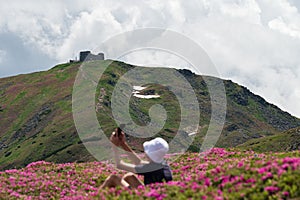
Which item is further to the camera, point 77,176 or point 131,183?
point 77,176

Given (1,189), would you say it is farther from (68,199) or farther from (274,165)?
(274,165)

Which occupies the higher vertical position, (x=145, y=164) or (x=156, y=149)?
(x=156, y=149)

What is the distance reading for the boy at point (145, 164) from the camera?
15.9 metres

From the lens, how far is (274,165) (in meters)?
15.4

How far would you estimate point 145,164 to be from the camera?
1614 cm

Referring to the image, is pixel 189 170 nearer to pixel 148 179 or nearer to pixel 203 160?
pixel 203 160

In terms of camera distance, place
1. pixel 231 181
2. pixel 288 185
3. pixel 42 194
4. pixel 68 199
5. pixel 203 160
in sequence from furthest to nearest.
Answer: pixel 203 160 < pixel 42 194 < pixel 68 199 < pixel 231 181 < pixel 288 185

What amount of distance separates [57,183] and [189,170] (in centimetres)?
685

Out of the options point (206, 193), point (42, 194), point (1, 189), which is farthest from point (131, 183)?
point (1, 189)

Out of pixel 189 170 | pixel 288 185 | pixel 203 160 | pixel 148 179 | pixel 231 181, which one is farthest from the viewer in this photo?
pixel 203 160

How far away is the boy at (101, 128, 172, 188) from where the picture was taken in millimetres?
15867

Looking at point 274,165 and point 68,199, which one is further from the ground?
point 274,165

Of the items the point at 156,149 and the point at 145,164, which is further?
the point at 145,164

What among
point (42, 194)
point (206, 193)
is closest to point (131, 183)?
point (206, 193)
